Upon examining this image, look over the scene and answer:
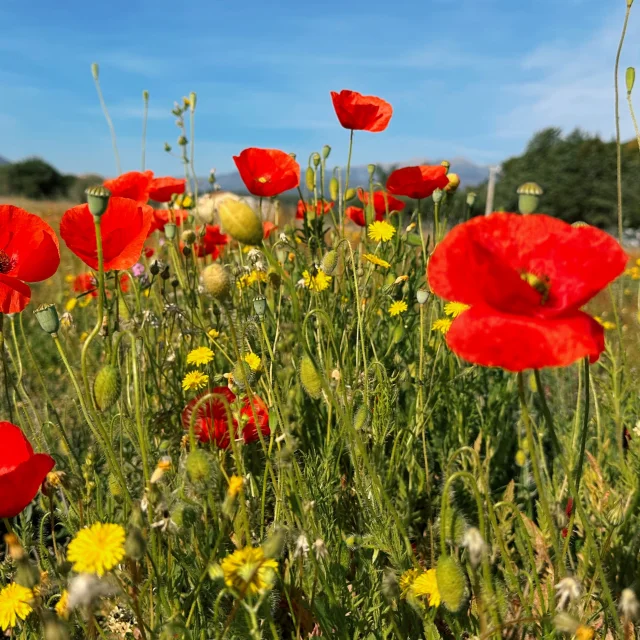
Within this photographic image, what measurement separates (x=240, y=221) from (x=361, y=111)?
1.50 meters

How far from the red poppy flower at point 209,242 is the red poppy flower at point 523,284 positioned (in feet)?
5.86

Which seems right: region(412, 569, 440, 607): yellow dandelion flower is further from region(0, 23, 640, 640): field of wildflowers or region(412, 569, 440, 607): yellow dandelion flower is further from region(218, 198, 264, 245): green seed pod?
region(218, 198, 264, 245): green seed pod

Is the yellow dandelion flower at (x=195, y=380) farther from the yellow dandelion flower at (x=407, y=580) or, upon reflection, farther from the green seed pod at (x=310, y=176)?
the green seed pod at (x=310, y=176)

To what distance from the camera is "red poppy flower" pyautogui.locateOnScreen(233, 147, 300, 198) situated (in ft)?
6.50

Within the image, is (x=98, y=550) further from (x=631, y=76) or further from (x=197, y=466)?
(x=631, y=76)

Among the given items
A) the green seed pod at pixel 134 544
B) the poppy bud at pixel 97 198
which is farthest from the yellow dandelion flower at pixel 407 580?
the poppy bud at pixel 97 198

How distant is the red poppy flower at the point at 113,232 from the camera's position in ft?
4.58

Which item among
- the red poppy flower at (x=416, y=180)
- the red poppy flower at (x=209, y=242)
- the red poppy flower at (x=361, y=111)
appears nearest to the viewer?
the red poppy flower at (x=416, y=180)

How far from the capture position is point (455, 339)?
77 centimetres

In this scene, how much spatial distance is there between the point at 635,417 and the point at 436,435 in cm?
68

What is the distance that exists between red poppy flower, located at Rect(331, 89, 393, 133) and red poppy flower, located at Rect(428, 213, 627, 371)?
58.6 inches

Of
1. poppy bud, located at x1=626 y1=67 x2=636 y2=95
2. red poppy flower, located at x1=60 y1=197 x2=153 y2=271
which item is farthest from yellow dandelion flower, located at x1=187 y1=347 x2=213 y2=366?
poppy bud, located at x1=626 y1=67 x2=636 y2=95

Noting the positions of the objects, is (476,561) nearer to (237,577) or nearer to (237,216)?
(237,577)

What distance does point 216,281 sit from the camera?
116cm
